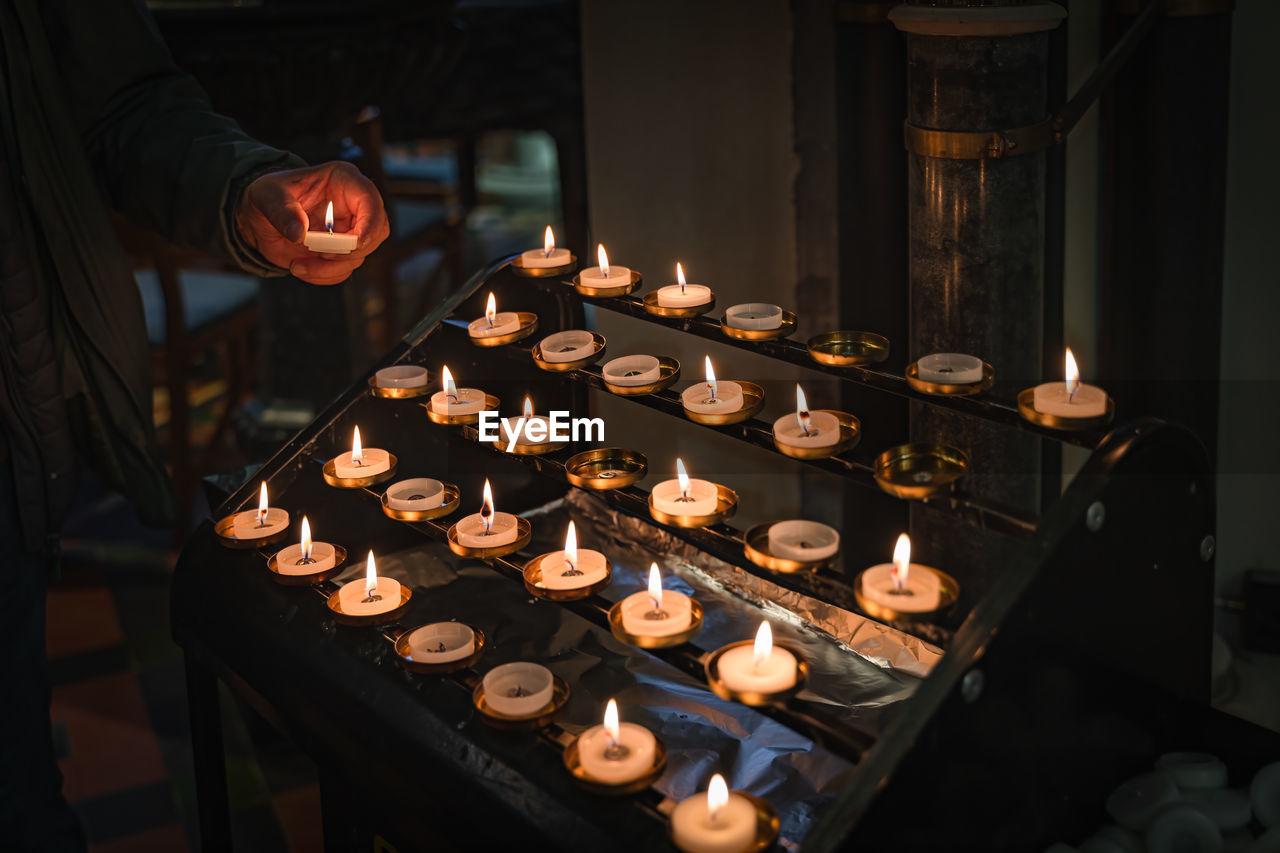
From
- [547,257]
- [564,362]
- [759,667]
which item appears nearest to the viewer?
[759,667]

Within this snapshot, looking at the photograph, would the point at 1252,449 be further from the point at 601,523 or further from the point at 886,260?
the point at 601,523

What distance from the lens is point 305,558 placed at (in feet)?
5.91

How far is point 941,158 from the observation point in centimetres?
213

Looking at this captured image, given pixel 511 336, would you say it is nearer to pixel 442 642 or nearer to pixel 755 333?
pixel 755 333

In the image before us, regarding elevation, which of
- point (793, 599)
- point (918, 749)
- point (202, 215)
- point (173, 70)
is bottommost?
point (793, 599)

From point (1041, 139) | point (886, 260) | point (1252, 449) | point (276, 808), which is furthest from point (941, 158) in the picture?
point (276, 808)

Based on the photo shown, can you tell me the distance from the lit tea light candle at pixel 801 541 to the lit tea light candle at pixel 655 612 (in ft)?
0.40

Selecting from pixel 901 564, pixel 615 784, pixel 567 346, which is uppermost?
pixel 567 346

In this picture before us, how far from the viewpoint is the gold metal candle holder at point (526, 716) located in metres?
1.41

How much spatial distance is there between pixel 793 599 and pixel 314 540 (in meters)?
0.75

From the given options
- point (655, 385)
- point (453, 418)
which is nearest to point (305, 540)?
point (453, 418)

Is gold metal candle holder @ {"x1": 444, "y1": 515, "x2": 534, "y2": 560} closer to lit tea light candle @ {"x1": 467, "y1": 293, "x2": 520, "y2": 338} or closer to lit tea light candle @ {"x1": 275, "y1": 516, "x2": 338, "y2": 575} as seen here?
lit tea light candle @ {"x1": 275, "y1": 516, "x2": 338, "y2": 575}

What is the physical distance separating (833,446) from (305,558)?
0.76m

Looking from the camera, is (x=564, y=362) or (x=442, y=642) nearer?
(x=442, y=642)
